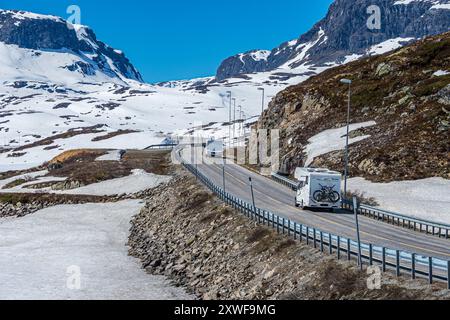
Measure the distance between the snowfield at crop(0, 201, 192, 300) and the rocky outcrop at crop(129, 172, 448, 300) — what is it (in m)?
1.69

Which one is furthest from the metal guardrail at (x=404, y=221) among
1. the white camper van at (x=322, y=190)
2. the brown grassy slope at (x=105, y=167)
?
the brown grassy slope at (x=105, y=167)

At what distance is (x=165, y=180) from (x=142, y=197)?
634 centimetres

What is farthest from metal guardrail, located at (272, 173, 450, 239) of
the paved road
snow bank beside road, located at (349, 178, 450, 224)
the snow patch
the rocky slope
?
the snow patch

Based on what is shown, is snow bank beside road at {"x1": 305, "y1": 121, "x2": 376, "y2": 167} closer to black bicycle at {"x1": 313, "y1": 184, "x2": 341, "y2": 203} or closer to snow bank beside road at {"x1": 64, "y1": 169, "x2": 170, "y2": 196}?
black bicycle at {"x1": 313, "y1": 184, "x2": 341, "y2": 203}

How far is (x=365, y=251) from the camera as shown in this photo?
87.6 feet

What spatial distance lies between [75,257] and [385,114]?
4500cm

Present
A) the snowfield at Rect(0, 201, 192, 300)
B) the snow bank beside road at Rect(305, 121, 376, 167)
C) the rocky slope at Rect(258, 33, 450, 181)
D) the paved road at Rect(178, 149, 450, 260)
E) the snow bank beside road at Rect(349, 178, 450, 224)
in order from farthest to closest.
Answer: the snow bank beside road at Rect(305, 121, 376, 167)
the rocky slope at Rect(258, 33, 450, 181)
the snow bank beside road at Rect(349, 178, 450, 224)
the snowfield at Rect(0, 201, 192, 300)
the paved road at Rect(178, 149, 450, 260)

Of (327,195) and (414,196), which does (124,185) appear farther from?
(414,196)

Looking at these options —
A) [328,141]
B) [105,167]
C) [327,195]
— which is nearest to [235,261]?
[327,195]

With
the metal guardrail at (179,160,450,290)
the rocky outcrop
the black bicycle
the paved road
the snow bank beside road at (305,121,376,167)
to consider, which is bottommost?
the rocky outcrop

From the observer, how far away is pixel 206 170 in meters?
75.9

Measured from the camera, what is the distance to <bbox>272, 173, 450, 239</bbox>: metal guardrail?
112 feet

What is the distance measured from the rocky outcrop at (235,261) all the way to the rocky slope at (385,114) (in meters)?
18.9
